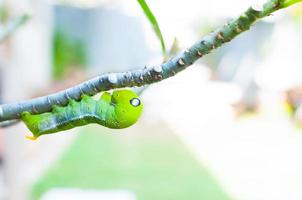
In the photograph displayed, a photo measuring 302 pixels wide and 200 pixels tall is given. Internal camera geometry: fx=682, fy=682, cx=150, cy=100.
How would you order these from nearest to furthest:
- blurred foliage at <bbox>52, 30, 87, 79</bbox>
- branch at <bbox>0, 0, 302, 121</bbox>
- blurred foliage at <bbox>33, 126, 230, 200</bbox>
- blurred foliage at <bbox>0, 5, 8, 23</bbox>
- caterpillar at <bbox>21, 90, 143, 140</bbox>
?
branch at <bbox>0, 0, 302, 121</bbox>
caterpillar at <bbox>21, 90, 143, 140</bbox>
blurred foliage at <bbox>0, 5, 8, 23</bbox>
blurred foliage at <bbox>33, 126, 230, 200</bbox>
blurred foliage at <bbox>52, 30, 87, 79</bbox>

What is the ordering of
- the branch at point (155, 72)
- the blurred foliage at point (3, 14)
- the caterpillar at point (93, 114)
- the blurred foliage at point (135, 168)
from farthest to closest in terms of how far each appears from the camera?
the blurred foliage at point (135, 168) → the blurred foliage at point (3, 14) → the caterpillar at point (93, 114) → the branch at point (155, 72)

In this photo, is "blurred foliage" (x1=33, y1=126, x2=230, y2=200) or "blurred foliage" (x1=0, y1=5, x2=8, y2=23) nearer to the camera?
"blurred foliage" (x1=0, y1=5, x2=8, y2=23)

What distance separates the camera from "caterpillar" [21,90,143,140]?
18.8 inches

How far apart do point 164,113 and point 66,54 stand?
6.23 feet

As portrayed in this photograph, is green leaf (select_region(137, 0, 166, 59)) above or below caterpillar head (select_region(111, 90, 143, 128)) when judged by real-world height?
above

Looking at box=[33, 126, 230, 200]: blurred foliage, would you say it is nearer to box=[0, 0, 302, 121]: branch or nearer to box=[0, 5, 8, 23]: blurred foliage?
box=[0, 5, 8, 23]: blurred foliage

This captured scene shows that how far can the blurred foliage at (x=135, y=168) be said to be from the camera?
14.5 feet

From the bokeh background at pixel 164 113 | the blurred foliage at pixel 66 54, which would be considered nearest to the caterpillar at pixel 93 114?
the bokeh background at pixel 164 113

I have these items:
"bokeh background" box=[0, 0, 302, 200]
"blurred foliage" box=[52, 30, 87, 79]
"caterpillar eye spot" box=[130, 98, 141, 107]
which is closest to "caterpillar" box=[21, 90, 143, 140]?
"caterpillar eye spot" box=[130, 98, 141, 107]

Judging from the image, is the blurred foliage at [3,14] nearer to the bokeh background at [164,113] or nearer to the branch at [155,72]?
the bokeh background at [164,113]

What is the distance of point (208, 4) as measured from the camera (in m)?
9.03

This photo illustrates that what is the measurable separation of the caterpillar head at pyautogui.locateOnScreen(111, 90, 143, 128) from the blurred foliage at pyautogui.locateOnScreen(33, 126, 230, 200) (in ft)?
12.2

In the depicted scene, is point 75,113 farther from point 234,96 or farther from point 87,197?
point 234,96

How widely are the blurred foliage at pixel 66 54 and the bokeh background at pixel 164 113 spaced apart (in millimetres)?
12
